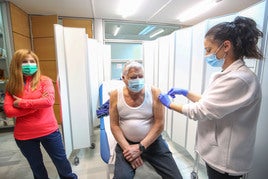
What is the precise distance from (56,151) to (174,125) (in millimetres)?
1608

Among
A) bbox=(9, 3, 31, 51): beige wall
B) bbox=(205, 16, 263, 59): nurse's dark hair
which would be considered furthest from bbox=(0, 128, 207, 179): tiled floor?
bbox=(9, 3, 31, 51): beige wall

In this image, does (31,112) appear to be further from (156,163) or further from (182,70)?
(182,70)

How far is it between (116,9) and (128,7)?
10.6 inches

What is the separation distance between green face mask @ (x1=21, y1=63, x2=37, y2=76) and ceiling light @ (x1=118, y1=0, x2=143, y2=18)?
2.20 meters

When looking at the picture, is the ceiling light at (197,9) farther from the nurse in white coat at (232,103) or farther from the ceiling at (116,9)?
the nurse in white coat at (232,103)

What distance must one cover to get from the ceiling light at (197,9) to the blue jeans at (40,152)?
3.35 metres

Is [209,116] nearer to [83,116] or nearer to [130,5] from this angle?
[83,116]

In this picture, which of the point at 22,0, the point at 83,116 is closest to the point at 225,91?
the point at 83,116

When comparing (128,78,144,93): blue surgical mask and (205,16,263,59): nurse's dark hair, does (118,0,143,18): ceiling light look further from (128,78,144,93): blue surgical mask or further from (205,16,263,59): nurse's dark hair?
(205,16,263,59): nurse's dark hair

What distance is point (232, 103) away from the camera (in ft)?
2.66

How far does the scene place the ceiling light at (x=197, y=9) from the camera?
308 centimetres

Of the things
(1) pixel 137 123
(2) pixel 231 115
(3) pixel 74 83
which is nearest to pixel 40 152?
(3) pixel 74 83

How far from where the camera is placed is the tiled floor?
1.91m

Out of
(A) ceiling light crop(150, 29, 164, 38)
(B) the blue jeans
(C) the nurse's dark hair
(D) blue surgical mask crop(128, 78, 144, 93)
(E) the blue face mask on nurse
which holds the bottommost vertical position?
(B) the blue jeans
